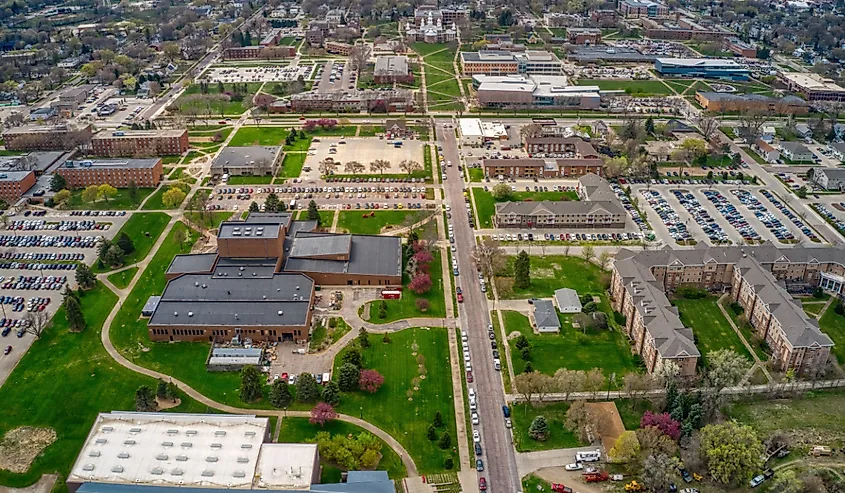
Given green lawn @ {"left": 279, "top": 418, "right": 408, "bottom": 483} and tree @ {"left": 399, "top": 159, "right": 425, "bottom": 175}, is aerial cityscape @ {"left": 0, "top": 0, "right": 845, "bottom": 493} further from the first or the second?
tree @ {"left": 399, "top": 159, "right": 425, "bottom": 175}

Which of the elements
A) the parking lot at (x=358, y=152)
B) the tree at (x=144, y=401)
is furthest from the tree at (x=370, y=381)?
the parking lot at (x=358, y=152)

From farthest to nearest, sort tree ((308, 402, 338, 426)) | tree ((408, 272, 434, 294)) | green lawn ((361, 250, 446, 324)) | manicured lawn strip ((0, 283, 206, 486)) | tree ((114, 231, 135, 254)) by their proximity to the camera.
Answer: tree ((114, 231, 135, 254)) < tree ((408, 272, 434, 294)) < green lawn ((361, 250, 446, 324)) < tree ((308, 402, 338, 426)) < manicured lawn strip ((0, 283, 206, 486))

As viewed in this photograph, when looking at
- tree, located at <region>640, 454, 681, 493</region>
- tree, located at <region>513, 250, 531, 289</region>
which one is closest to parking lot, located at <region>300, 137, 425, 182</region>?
tree, located at <region>513, 250, 531, 289</region>

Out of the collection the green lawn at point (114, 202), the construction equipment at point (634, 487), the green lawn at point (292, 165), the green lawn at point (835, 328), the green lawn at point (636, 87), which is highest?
the green lawn at point (636, 87)

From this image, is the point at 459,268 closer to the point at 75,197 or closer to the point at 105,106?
the point at 75,197

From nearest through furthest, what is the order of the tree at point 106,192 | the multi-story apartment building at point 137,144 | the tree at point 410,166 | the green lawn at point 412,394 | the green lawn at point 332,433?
the green lawn at point 332,433 < the green lawn at point 412,394 < the tree at point 106,192 < the tree at point 410,166 < the multi-story apartment building at point 137,144

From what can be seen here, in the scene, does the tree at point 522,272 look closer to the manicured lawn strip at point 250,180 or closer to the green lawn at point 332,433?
the green lawn at point 332,433

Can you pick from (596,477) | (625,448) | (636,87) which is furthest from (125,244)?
(636,87)
